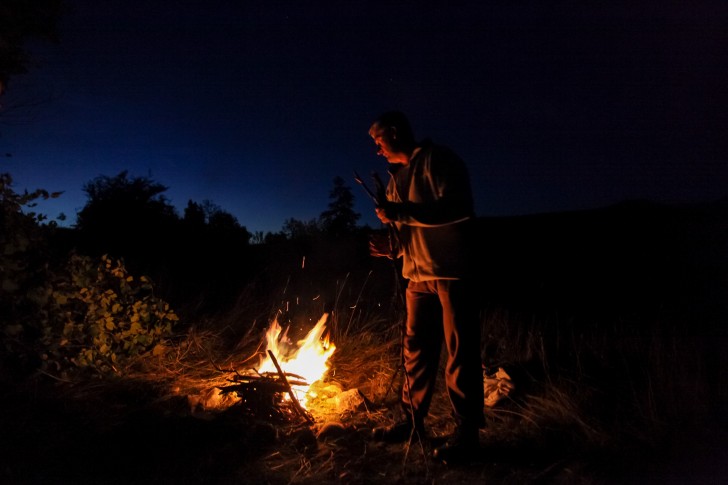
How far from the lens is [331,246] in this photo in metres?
16.5

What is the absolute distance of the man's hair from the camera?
276 centimetres

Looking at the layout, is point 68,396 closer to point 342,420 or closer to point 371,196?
point 342,420

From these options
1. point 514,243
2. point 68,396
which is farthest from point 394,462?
point 514,243

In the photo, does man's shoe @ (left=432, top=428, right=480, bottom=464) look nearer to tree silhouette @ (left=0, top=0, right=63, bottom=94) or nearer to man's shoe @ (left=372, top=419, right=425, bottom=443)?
man's shoe @ (left=372, top=419, right=425, bottom=443)

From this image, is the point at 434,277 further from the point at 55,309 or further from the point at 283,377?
the point at 55,309

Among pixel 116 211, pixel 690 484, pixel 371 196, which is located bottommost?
pixel 690 484

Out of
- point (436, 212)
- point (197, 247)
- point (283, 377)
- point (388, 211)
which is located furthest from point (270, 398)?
point (197, 247)

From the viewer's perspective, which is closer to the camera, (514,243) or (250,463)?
(250,463)

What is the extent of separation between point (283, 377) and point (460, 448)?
1.42m

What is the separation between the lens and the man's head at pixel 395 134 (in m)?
2.75

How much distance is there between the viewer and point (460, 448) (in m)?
2.43

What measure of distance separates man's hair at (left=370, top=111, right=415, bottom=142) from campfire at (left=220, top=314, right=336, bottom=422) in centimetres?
187

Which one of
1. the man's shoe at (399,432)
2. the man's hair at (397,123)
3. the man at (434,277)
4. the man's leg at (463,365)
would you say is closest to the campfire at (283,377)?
the man's shoe at (399,432)

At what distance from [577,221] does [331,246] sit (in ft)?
40.6
